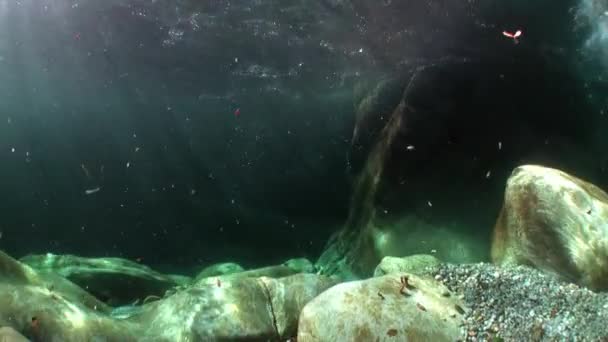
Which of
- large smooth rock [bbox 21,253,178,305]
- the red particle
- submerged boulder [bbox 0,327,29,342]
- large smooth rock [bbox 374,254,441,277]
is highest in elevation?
the red particle

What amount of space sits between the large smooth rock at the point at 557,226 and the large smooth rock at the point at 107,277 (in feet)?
27.2

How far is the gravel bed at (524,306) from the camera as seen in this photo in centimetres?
537

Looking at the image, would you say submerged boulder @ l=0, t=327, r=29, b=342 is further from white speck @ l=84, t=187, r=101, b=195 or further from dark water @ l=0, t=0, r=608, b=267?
white speck @ l=84, t=187, r=101, b=195

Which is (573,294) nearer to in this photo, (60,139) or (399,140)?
(399,140)

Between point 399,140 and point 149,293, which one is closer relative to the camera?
point 149,293

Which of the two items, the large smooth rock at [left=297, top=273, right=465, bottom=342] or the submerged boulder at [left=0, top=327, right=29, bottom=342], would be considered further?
the large smooth rock at [left=297, top=273, right=465, bottom=342]

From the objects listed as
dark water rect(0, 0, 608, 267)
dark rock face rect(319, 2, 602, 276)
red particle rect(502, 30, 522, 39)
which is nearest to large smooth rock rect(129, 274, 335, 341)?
dark rock face rect(319, 2, 602, 276)

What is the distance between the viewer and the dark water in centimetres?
1205

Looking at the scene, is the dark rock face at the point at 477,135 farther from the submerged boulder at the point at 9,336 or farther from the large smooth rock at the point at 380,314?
the submerged boulder at the point at 9,336

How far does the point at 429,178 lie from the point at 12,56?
23.3 metres

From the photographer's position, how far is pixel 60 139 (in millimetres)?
31953

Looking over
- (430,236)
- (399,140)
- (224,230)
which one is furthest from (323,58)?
(224,230)

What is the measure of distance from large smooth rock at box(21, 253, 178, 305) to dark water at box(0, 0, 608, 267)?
688 centimetres

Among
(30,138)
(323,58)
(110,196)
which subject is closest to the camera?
(323,58)
